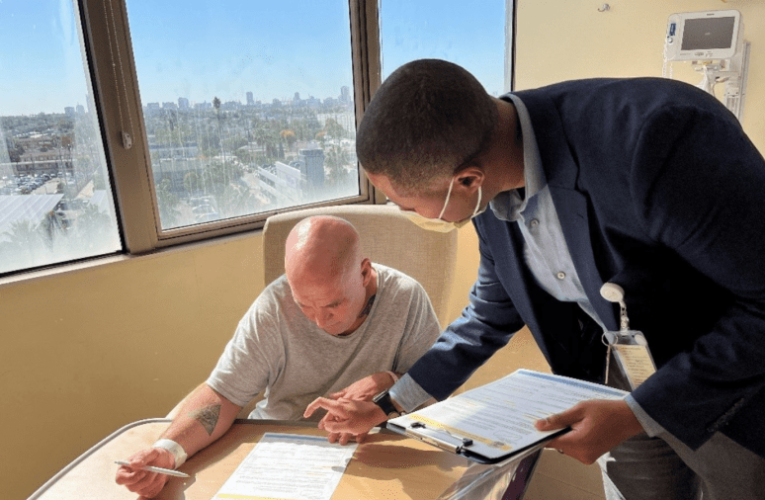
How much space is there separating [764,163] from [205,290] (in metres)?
2.11

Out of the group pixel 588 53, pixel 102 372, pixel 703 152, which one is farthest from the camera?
pixel 588 53

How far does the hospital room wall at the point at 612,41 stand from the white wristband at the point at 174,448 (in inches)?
110

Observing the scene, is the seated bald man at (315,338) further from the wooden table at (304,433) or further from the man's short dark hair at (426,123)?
the man's short dark hair at (426,123)

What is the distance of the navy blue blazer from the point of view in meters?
0.79

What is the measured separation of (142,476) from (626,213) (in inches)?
37.9

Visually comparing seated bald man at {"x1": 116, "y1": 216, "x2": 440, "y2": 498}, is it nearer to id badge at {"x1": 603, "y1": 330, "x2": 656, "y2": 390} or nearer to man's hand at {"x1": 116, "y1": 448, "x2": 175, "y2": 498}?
man's hand at {"x1": 116, "y1": 448, "x2": 175, "y2": 498}

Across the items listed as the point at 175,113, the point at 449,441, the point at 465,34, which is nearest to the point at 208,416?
the point at 449,441

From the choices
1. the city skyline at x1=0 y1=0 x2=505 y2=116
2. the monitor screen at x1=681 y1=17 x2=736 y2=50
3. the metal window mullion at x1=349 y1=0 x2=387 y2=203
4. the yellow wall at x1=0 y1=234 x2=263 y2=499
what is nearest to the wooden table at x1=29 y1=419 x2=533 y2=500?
the yellow wall at x1=0 y1=234 x2=263 y2=499

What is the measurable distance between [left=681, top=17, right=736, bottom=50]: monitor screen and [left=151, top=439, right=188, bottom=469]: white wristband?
8.21ft

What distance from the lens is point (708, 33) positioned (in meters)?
2.43

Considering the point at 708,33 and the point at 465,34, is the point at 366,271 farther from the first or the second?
the point at 465,34

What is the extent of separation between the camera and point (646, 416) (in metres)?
0.91

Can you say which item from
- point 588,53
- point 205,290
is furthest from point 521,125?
point 588,53

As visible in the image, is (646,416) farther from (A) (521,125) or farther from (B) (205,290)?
(B) (205,290)
